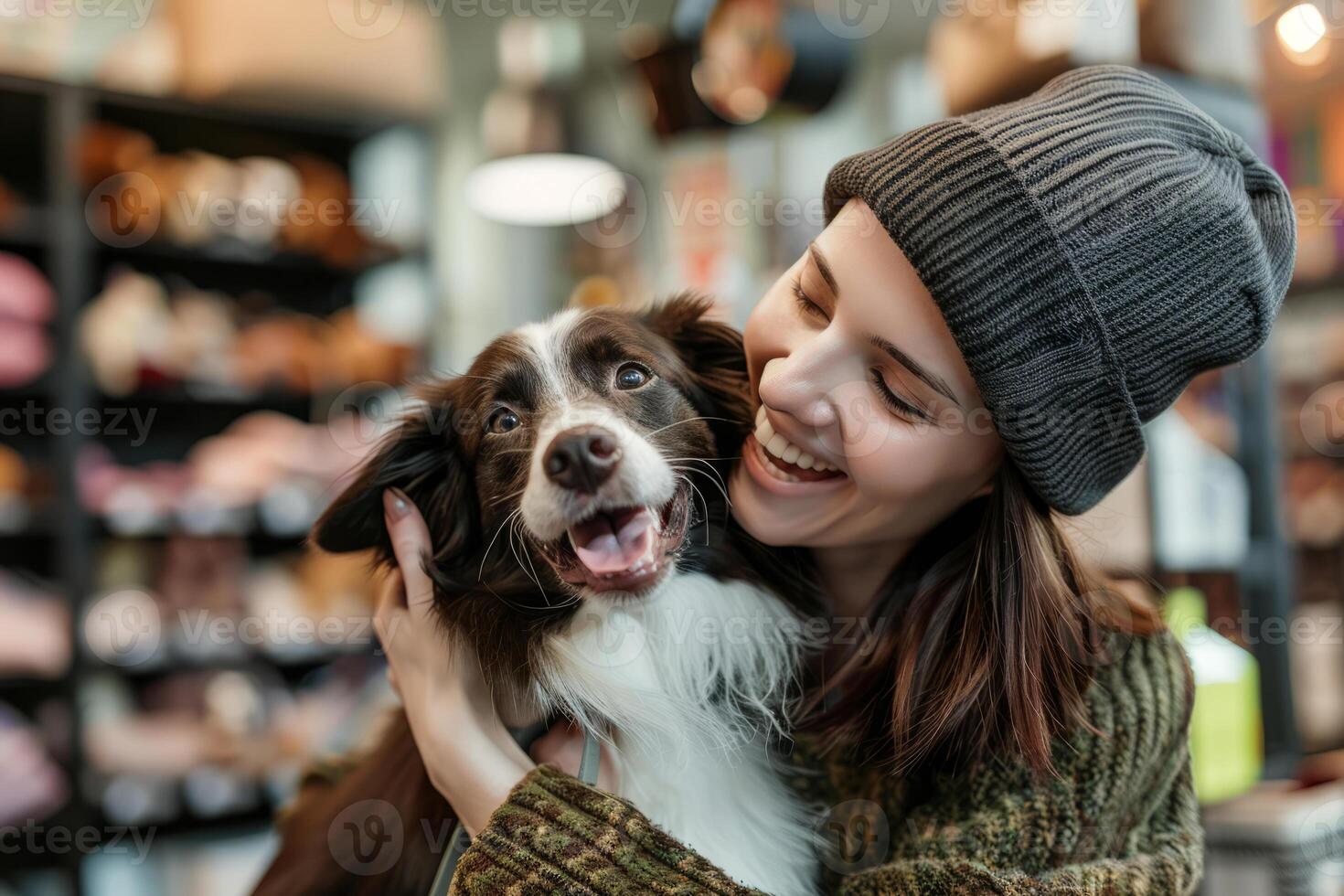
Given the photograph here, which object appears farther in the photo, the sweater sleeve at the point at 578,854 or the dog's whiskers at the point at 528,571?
the dog's whiskers at the point at 528,571

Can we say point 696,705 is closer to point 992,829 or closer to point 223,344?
point 992,829

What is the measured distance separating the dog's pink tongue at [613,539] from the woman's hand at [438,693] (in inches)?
9.7

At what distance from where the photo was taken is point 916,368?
1.13m

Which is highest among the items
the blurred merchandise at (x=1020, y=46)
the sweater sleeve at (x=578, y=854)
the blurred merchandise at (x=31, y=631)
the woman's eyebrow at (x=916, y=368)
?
the blurred merchandise at (x=1020, y=46)

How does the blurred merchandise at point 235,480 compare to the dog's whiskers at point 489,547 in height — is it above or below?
below

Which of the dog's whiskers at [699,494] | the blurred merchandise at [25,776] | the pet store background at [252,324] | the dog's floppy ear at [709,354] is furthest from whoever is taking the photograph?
the pet store background at [252,324]

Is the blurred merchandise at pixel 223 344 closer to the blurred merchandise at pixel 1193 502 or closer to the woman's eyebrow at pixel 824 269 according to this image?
the blurred merchandise at pixel 1193 502

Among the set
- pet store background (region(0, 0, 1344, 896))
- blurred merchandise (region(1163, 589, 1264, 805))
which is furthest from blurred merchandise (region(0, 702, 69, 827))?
blurred merchandise (region(1163, 589, 1264, 805))

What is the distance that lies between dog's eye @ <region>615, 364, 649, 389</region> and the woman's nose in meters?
0.23

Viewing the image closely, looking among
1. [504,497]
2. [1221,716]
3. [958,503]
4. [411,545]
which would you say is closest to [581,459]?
[504,497]

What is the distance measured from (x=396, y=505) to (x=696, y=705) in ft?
1.57

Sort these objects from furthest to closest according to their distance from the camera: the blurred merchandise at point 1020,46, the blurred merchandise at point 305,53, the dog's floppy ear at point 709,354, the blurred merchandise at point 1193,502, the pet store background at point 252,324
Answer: the blurred merchandise at point 305,53 < the pet store background at point 252,324 < the blurred merchandise at point 1193,502 < the blurred merchandise at point 1020,46 < the dog's floppy ear at point 709,354

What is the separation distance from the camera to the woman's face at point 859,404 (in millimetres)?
1133

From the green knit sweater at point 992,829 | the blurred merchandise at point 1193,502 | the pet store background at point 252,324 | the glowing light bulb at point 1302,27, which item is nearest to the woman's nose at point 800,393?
the green knit sweater at point 992,829
